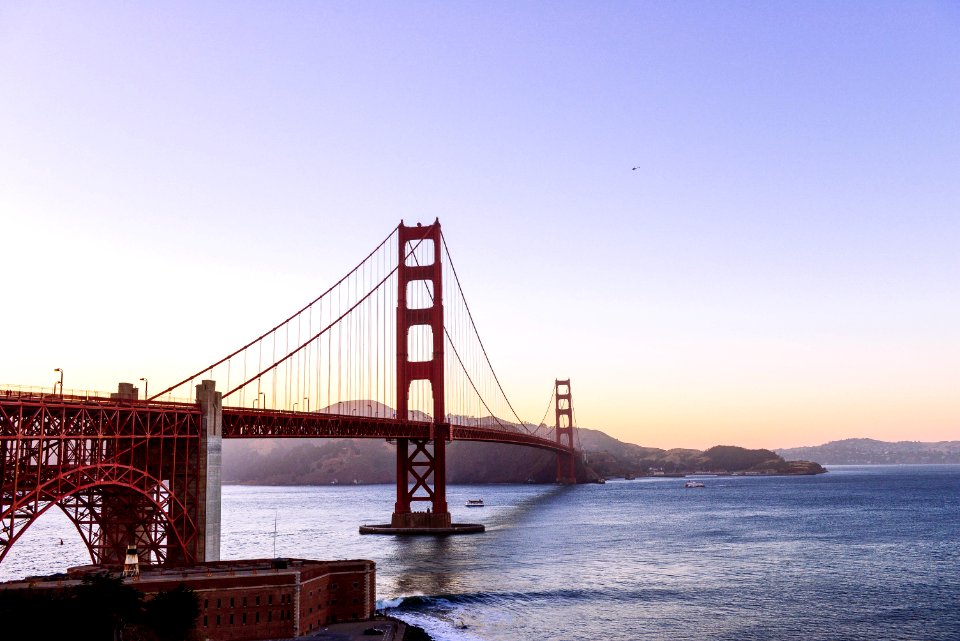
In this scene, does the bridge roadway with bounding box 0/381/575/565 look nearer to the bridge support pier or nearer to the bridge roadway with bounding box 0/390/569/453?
the bridge roadway with bounding box 0/390/569/453

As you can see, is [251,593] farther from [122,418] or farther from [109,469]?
[122,418]

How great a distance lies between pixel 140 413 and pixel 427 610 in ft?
73.6

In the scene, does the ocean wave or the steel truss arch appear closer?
the steel truss arch

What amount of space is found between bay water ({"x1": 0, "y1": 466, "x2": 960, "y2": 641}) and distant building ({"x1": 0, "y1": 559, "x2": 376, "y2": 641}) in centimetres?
700

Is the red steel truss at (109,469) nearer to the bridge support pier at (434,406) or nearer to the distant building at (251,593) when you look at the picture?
the distant building at (251,593)

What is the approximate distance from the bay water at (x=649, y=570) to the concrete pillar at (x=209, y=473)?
12.4 metres

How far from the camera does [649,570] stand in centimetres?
7925

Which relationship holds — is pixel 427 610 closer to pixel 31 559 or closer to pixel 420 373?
pixel 420 373

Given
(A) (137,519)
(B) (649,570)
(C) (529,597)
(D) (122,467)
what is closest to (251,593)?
(D) (122,467)

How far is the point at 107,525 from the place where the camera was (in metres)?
54.8

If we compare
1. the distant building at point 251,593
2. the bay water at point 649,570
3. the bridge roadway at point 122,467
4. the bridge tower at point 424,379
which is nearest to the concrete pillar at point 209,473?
the bridge roadway at point 122,467

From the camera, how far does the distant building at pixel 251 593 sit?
44.5 meters

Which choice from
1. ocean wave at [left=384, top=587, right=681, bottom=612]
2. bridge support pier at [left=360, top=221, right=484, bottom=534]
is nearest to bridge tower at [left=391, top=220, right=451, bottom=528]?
bridge support pier at [left=360, top=221, right=484, bottom=534]

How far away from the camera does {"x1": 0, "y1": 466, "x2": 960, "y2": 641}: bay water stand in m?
55.6
